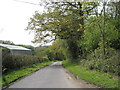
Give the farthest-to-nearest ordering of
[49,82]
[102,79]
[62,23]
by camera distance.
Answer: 1. [62,23]
2. [49,82]
3. [102,79]

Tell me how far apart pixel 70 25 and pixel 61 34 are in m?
3.93

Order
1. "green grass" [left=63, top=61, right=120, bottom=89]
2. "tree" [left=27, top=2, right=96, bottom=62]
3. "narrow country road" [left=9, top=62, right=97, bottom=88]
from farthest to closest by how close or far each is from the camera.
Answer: "tree" [left=27, top=2, right=96, bottom=62] < "narrow country road" [left=9, top=62, right=97, bottom=88] < "green grass" [left=63, top=61, right=120, bottom=89]

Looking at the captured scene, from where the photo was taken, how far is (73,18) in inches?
1265

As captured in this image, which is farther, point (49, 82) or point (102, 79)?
point (49, 82)

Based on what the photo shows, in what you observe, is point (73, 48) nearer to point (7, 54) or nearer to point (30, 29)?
point (30, 29)

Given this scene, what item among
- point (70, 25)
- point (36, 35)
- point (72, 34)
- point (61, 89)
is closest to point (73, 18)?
point (70, 25)

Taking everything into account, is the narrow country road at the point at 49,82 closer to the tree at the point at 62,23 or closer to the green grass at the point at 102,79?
the green grass at the point at 102,79

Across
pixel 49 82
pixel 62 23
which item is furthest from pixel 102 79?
pixel 62 23

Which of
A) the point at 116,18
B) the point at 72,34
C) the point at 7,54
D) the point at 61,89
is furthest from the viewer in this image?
the point at 72,34

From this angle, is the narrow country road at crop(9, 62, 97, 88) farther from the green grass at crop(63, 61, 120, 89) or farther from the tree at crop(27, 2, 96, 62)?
the tree at crop(27, 2, 96, 62)

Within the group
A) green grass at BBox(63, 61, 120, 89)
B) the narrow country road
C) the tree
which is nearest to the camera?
green grass at BBox(63, 61, 120, 89)

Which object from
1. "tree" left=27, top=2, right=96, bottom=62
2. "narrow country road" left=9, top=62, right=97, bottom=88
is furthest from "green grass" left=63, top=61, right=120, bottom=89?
"tree" left=27, top=2, right=96, bottom=62

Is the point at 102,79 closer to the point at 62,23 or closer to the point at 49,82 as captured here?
the point at 49,82

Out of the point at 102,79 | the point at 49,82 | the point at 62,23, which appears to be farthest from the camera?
the point at 62,23
